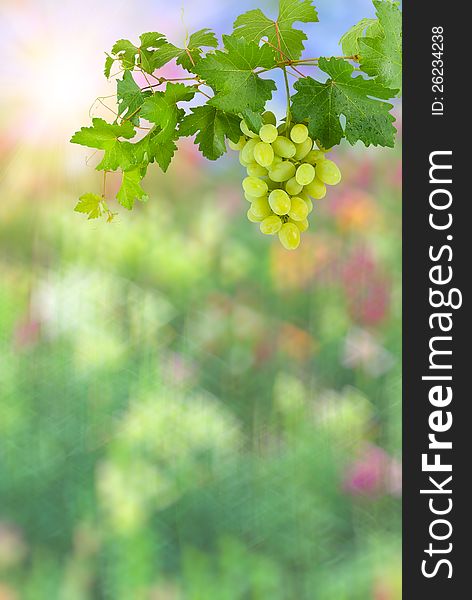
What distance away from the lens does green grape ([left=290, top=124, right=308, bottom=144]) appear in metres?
0.49

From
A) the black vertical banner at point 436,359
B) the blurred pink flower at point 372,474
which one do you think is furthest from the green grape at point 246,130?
the blurred pink flower at point 372,474

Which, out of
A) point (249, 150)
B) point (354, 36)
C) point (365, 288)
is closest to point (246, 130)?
point (249, 150)

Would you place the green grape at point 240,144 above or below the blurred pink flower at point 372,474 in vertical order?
above

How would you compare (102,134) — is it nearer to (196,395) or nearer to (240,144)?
(240,144)

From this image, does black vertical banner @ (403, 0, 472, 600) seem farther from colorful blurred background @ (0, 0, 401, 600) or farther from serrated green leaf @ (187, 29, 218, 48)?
colorful blurred background @ (0, 0, 401, 600)

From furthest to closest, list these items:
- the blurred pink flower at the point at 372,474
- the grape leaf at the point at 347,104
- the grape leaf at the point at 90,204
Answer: the blurred pink flower at the point at 372,474 → the grape leaf at the point at 90,204 → the grape leaf at the point at 347,104

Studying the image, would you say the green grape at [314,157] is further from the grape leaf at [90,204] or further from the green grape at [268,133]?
the grape leaf at [90,204]

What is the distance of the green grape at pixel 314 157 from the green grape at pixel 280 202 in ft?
0.09

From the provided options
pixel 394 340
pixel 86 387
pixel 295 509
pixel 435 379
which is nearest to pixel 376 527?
pixel 295 509

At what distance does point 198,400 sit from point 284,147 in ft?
2.30

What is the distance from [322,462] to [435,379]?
0.57 metres

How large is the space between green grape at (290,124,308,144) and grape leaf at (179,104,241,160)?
0.04 metres

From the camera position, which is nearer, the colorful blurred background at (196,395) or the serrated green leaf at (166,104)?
the serrated green leaf at (166,104)

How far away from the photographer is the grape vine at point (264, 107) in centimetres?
47
